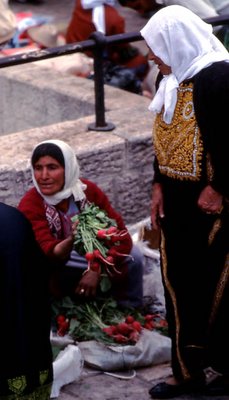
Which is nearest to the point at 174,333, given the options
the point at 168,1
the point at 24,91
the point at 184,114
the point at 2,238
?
the point at 184,114

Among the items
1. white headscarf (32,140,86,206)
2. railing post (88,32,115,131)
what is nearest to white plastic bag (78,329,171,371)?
white headscarf (32,140,86,206)

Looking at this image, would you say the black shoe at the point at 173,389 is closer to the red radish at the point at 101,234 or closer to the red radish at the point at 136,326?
the red radish at the point at 136,326

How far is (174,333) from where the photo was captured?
483 centimetres

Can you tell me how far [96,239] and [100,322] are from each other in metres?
0.62

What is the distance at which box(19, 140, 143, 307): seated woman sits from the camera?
5195 millimetres

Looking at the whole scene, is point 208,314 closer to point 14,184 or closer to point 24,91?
point 14,184

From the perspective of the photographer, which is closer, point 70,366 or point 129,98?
point 70,366

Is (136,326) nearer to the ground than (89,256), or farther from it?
nearer to the ground

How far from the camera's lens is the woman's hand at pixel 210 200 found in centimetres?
440

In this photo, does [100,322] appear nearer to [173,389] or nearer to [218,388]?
[173,389]

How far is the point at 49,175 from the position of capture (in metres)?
5.21

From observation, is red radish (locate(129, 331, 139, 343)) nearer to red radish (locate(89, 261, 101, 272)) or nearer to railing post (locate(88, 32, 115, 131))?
red radish (locate(89, 261, 101, 272))

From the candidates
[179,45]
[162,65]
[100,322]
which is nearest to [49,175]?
[100,322]

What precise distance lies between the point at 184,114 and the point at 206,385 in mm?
1263
